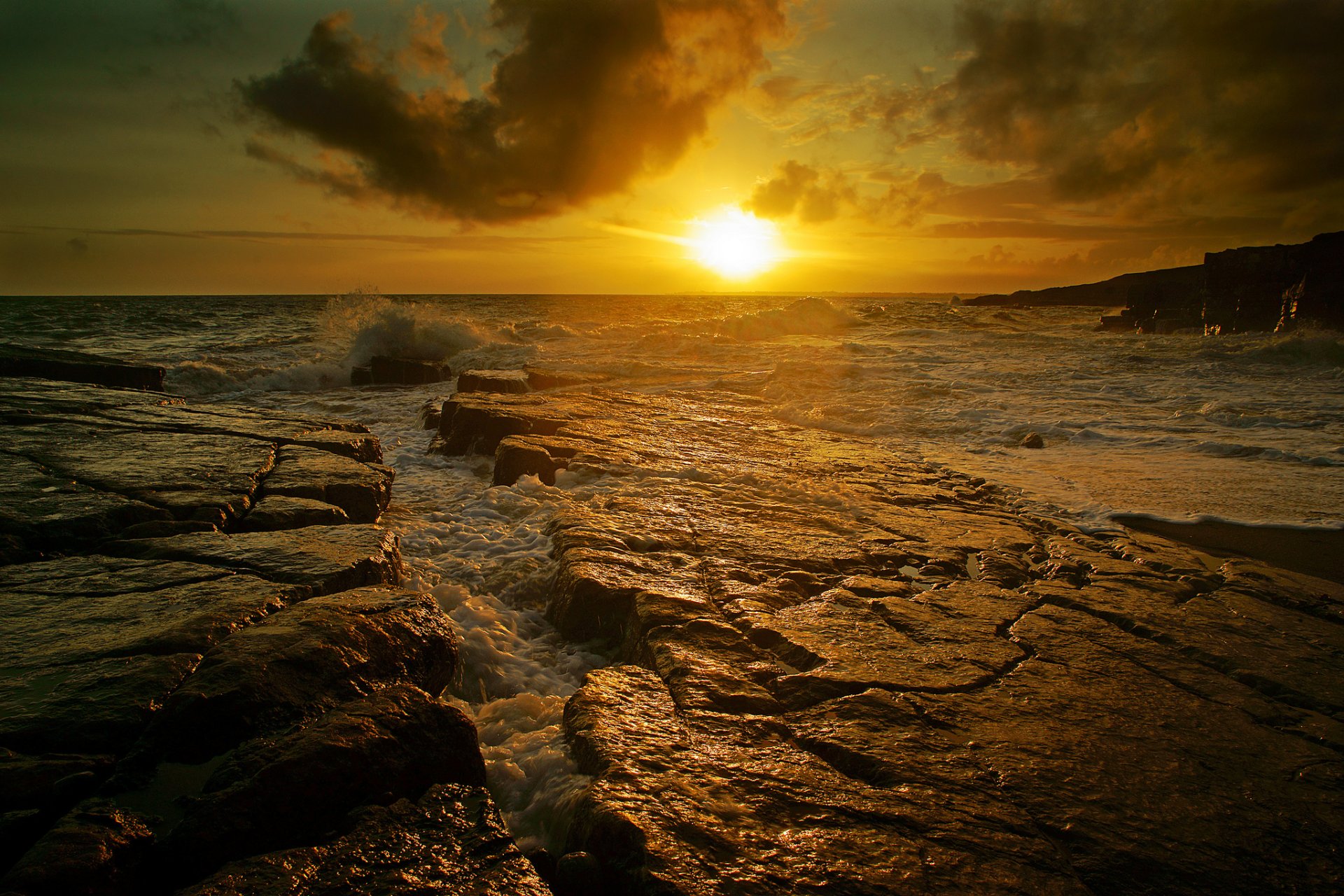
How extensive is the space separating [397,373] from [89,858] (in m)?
12.4

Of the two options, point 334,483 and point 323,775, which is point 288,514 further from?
point 323,775

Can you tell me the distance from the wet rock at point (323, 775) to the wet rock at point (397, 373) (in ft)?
38.5

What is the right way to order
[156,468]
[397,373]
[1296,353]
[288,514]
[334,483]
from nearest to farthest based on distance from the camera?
[288,514]
[156,468]
[334,483]
[397,373]
[1296,353]

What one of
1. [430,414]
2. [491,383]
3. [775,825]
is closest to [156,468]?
[775,825]

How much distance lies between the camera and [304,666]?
1.92m

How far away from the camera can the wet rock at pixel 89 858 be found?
125cm

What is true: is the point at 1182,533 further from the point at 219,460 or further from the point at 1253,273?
the point at 1253,273

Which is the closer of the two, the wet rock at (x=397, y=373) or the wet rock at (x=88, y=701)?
the wet rock at (x=88, y=701)

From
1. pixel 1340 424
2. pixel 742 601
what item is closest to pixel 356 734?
pixel 742 601

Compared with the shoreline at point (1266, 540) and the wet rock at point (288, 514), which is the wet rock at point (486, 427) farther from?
the shoreline at point (1266, 540)

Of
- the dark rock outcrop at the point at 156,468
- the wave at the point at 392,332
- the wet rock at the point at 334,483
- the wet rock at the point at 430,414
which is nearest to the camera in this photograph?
the dark rock outcrop at the point at 156,468

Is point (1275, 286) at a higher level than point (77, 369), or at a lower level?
higher

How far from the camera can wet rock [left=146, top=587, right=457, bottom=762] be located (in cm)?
171

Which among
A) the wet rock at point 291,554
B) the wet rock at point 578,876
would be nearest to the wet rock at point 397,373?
the wet rock at point 291,554
